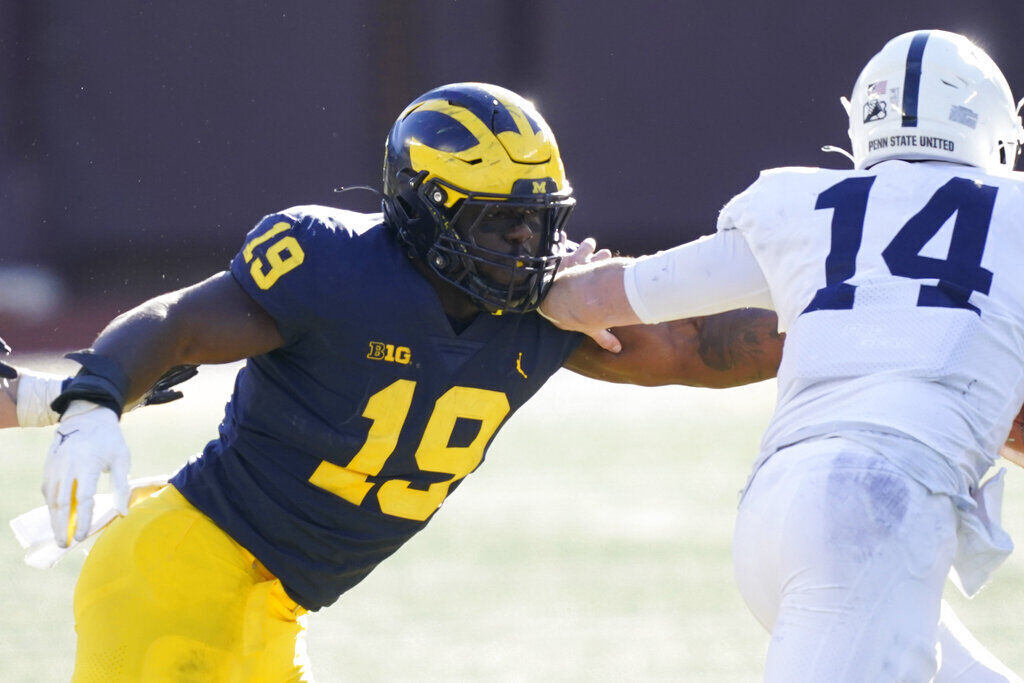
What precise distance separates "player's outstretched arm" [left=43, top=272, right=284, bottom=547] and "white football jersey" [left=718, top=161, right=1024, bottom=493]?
0.97 m

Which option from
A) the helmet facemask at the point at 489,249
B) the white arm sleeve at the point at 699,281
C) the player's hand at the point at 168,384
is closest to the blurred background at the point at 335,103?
the player's hand at the point at 168,384

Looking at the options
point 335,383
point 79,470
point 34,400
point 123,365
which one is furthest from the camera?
point 34,400

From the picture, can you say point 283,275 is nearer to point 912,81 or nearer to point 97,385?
point 97,385

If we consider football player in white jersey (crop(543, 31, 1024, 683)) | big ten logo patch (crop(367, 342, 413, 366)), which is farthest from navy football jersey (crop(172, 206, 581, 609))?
football player in white jersey (crop(543, 31, 1024, 683))

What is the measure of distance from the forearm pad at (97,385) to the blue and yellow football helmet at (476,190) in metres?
0.69

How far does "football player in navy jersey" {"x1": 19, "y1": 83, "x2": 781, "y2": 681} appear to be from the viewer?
254 cm

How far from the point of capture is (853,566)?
202 cm

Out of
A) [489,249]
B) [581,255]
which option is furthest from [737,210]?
[581,255]

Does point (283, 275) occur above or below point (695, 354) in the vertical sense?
above

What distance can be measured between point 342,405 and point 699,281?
0.72 m

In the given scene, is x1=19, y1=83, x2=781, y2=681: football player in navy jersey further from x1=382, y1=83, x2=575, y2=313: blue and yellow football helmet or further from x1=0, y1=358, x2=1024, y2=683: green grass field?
x1=0, y1=358, x2=1024, y2=683: green grass field

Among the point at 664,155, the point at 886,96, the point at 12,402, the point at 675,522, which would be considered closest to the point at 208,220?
the point at 664,155

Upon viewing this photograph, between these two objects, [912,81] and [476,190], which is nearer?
[912,81]

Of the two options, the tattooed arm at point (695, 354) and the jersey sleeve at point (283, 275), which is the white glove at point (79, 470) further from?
the tattooed arm at point (695, 354)
